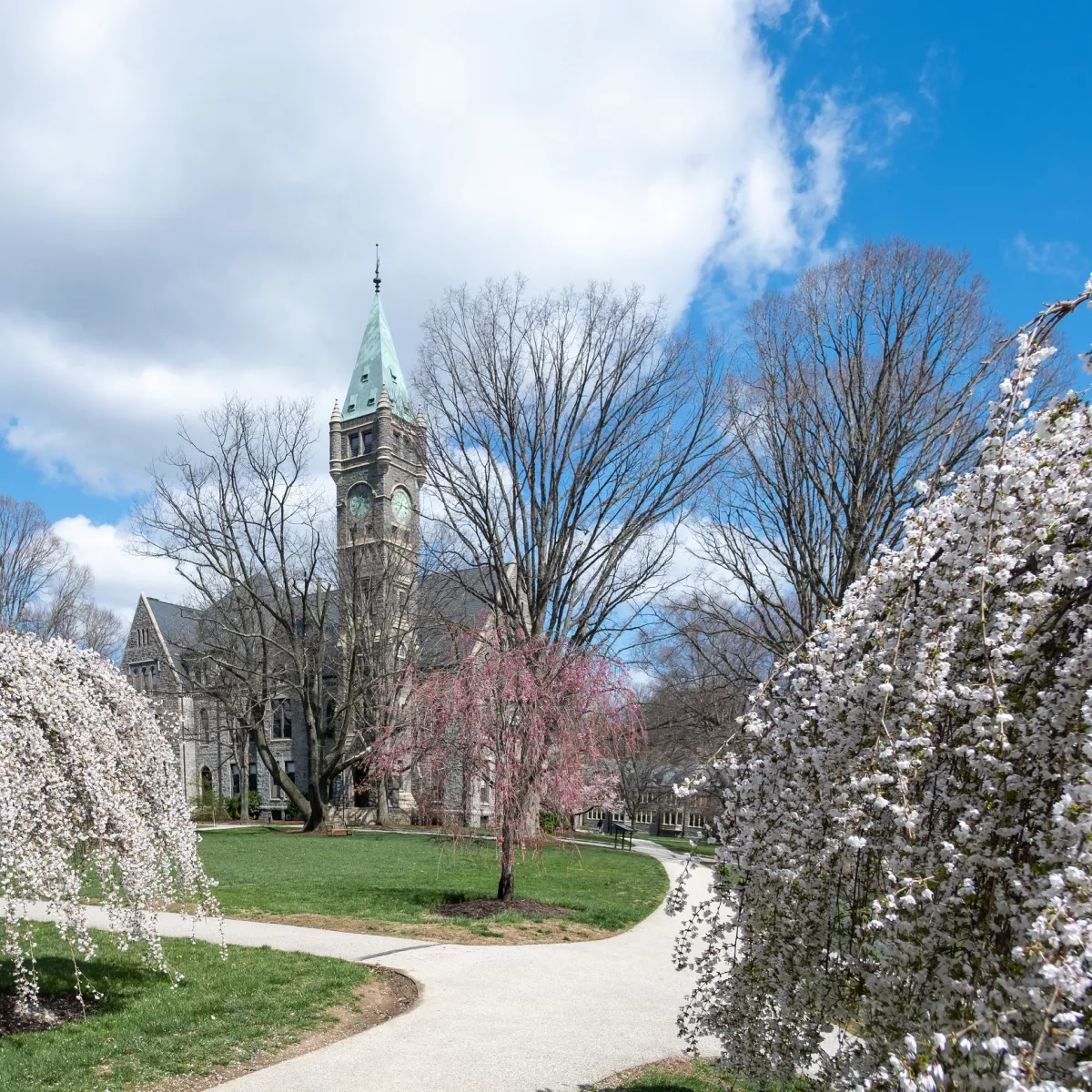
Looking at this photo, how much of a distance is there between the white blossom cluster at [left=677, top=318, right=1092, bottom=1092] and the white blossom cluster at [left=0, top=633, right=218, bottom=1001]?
421 cm

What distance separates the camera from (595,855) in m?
22.0

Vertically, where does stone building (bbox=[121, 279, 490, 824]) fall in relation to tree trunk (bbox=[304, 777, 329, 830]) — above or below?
above

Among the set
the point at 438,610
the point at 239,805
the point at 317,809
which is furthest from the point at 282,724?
the point at 438,610

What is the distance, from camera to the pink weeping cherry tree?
11.1 m

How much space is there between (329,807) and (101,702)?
25.1 meters

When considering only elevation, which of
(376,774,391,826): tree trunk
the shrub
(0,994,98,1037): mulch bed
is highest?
(0,994,98,1037): mulch bed

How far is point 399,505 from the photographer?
43875 millimetres

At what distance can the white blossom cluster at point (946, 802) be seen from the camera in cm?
220

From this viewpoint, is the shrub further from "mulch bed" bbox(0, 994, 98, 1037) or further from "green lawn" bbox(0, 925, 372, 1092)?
"mulch bed" bbox(0, 994, 98, 1037)

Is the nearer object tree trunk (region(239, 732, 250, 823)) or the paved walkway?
the paved walkway

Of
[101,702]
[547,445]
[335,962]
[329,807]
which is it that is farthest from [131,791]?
[329,807]

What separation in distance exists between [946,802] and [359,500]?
43.7 metres

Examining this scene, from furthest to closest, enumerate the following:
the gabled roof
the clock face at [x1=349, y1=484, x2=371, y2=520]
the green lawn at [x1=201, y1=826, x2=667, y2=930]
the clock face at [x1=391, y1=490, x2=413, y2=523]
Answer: the clock face at [x1=349, y1=484, x2=371, y2=520] < the clock face at [x1=391, y1=490, x2=413, y2=523] < the gabled roof < the green lawn at [x1=201, y1=826, x2=667, y2=930]

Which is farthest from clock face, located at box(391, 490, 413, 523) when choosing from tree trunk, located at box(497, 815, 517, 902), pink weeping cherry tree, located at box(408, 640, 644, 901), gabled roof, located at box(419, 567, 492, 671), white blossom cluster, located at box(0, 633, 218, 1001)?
white blossom cluster, located at box(0, 633, 218, 1001)
